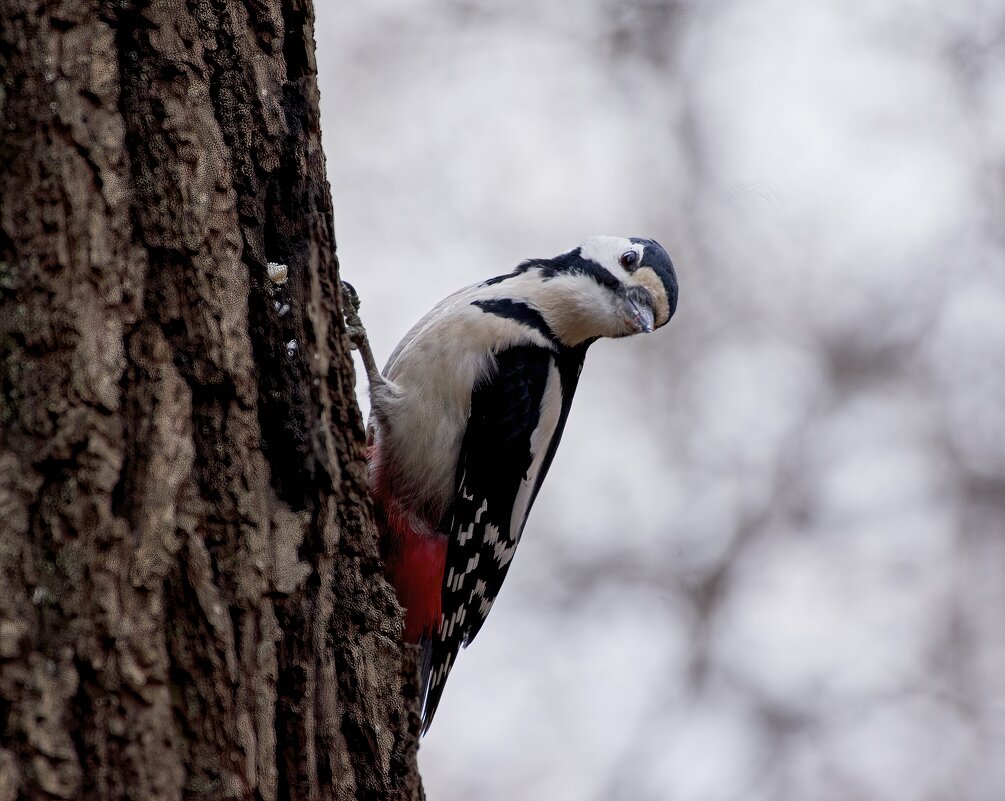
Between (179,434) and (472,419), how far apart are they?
1622mm

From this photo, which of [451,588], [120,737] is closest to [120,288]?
[120,737]

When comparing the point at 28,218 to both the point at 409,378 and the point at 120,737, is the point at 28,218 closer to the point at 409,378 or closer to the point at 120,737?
the point at 120,737

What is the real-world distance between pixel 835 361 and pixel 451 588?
181 inches

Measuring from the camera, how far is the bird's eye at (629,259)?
3.59m

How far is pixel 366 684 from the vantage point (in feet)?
6.28

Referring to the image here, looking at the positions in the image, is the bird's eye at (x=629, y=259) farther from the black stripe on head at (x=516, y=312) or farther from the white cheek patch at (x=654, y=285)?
the black stripe on head at (x=516, y=312)

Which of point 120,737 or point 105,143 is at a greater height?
point 105,143

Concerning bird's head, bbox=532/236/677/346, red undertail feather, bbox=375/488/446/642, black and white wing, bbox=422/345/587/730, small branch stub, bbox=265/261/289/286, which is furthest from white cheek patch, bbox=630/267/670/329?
small branch stub, bbox=265/261/289/286

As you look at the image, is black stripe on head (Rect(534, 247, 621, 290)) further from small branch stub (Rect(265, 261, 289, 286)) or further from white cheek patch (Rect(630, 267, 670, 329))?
small branch stub (Rect(265, 261, 289, 286))

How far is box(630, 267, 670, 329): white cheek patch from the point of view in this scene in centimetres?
352

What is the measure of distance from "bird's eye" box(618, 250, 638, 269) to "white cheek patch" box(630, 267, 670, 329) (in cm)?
5

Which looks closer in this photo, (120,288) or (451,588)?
(120,288)

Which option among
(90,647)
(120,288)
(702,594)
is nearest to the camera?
(90,647)

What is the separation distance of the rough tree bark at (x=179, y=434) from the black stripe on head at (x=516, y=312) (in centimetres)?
134
